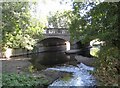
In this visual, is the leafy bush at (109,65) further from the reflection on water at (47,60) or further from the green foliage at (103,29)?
the reflection on water at (47,60)

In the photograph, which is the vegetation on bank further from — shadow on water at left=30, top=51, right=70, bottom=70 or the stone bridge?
the stone bridge

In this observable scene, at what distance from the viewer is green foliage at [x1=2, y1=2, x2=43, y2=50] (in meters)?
10.4

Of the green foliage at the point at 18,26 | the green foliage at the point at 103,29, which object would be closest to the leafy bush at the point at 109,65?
the green foliage at the point at 103,29

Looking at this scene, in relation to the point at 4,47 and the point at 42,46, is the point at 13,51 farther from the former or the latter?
the point at 42,46

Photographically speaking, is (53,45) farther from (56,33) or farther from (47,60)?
(47,60)

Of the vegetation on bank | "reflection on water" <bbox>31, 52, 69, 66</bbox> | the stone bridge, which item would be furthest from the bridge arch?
the vegetation on bank

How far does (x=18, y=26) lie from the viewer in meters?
11.4

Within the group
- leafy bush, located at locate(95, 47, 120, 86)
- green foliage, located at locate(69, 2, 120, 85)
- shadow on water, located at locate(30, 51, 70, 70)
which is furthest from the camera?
shadow on water, located at locate(30, 51, 70, 70)

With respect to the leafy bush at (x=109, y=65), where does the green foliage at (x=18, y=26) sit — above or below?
above

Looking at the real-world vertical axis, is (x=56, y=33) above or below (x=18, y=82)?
above

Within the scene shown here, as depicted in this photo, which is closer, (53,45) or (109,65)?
(109,65)

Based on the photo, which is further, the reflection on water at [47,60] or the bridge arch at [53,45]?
the bridge arch at [53,45]

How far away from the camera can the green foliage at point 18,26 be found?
34.0 ft

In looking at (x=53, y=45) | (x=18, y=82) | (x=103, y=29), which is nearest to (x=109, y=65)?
(x=103, y=29)
